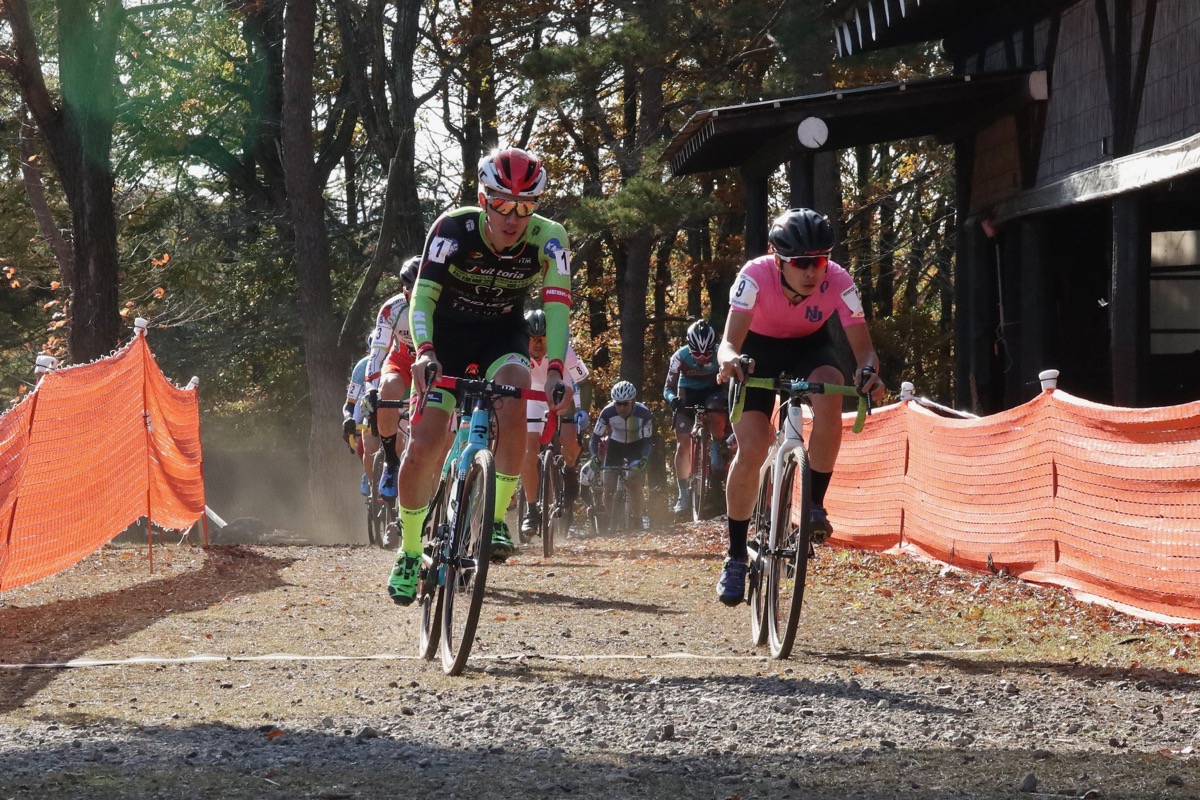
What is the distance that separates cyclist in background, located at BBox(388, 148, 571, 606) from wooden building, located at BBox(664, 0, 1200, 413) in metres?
7.59

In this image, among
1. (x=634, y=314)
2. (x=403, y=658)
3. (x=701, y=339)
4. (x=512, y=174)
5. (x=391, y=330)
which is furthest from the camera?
(x=634, y=314)

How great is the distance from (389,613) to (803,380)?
132 inches

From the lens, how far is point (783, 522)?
723cm

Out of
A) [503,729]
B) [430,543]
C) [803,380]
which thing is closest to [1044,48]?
[803,380]

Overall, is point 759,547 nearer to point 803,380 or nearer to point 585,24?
point 803,380

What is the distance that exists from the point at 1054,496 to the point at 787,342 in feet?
9.45

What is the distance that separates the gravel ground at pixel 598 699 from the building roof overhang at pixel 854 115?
713 centimetres

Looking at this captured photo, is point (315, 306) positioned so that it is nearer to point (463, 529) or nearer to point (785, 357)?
point (785, 357)

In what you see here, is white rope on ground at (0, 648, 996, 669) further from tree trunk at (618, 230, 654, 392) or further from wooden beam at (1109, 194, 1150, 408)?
tree trunk at (618, 230, 654, 392)

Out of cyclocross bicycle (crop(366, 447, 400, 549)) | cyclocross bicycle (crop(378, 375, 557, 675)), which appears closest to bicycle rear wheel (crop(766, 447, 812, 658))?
cyclocross bicycle (crop(378, 375, 557, 675))

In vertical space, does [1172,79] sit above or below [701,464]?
above

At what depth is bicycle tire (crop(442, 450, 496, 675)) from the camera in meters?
6.61

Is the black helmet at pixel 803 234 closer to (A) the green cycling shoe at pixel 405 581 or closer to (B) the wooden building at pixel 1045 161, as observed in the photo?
(A) the green cycling shoe at pixel 405 581

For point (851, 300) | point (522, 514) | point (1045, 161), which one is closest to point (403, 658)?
point (851, 300)
